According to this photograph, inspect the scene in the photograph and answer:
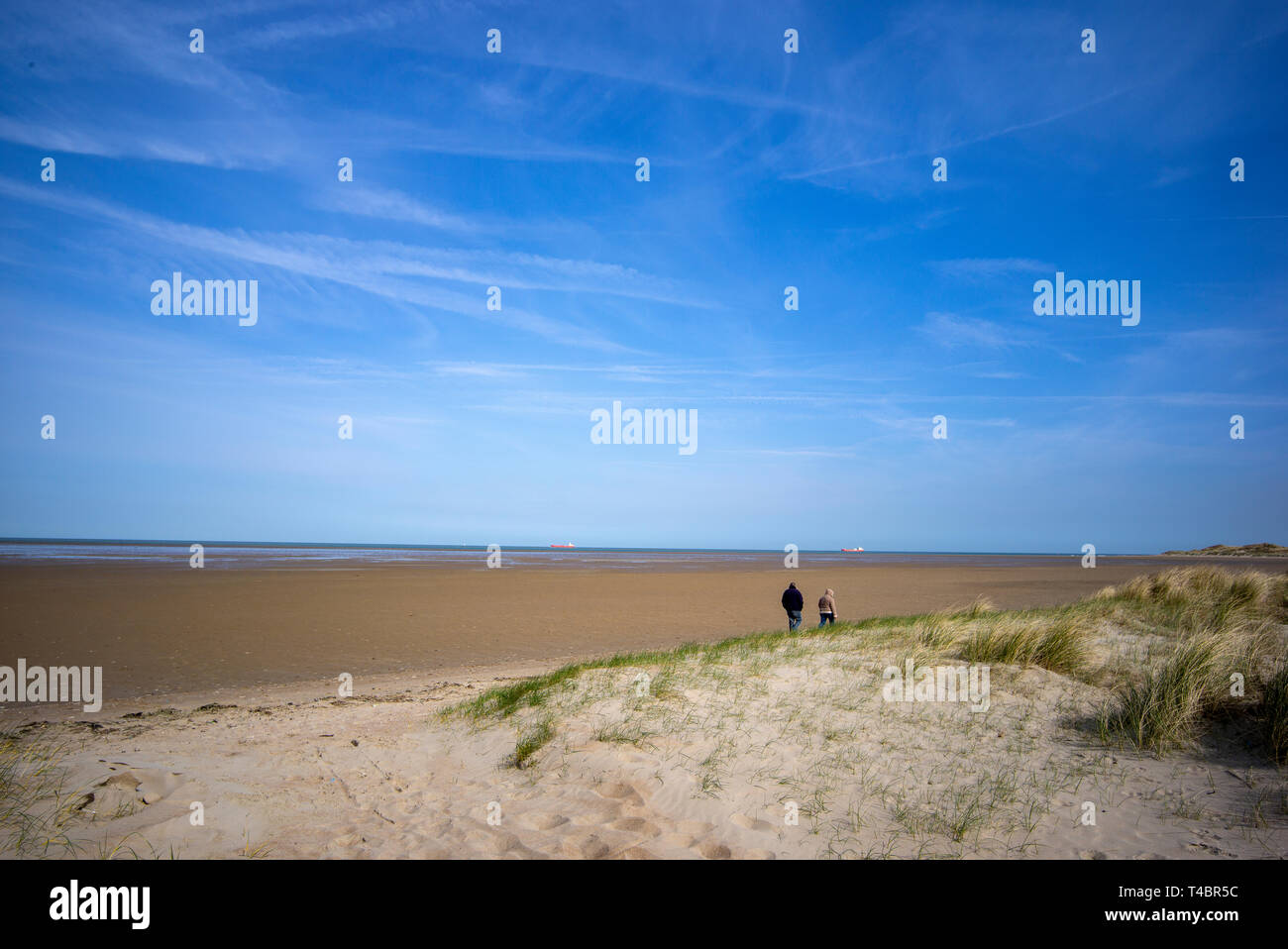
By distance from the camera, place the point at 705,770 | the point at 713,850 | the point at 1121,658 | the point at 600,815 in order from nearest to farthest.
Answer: the point at 713,850 → the point at 600,815 → the point at 705,770 → the point at 1121,658

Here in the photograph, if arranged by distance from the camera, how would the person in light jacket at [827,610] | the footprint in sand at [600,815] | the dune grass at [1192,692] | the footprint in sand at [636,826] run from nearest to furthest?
1. the footprint in sand at [636,826]
2. the footprint in sand at [600,815]
3. the dune grass at [1192,692]
4. the person in light jacket at [827,610]

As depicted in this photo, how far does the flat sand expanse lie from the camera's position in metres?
13.8

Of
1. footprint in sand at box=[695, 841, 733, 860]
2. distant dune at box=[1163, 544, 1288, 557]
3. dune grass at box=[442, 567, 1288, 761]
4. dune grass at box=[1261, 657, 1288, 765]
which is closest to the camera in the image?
footprint in sand at box=[695, 841, 733, 860]

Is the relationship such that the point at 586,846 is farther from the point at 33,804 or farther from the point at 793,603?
the point at 793,603

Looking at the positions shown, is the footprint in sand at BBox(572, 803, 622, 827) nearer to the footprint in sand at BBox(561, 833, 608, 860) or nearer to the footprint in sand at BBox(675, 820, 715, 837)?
the footprint in sand at BBox(561, 833, 608, 860)

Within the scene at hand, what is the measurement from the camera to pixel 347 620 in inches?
813

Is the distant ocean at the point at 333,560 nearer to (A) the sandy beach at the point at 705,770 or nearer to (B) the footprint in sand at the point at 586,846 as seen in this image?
(A) the sandy beach at the point at 705,770

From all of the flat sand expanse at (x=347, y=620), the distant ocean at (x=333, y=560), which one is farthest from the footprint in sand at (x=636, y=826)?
the distant ocean at (x=333, y=560)

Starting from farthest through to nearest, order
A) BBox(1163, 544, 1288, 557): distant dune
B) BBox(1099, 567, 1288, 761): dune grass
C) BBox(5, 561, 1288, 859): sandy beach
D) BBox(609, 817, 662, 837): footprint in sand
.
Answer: BBox(1163, 544, 1288, 557): distant dune → BBox(1099, 567, 1288, 761): dune grass → BBox(609, 817, 662, 837): footprint in sand → BBox(5, 561, 1288, 859): sandy beach

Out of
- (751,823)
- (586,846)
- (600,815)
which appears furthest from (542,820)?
(751,823)

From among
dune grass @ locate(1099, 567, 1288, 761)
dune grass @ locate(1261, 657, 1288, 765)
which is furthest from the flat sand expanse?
dune grass @ locate(1261, 657, 1288, 765)

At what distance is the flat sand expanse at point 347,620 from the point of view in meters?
13.8
